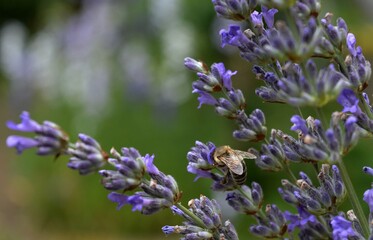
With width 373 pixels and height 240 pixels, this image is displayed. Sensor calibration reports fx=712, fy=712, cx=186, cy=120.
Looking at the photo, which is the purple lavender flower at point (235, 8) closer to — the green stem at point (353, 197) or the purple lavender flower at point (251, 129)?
the purple lavender flower at point (251, 129)

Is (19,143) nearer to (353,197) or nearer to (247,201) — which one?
(247,201)

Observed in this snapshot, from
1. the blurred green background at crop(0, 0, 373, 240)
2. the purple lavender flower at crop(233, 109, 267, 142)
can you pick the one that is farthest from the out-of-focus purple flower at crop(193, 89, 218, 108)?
the blurred green background at crop(0, 0, 373, 240)

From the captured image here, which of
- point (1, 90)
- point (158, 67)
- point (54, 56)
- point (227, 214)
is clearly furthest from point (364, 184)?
point (1, 90)

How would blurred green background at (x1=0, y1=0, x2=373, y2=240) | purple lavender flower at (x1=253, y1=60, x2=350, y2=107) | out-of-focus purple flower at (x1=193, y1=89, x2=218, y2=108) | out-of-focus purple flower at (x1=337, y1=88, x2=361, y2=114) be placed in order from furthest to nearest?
blurred green background at (x1=0, y1=0, x2=373, y2=240)
out-of-focus purple flower at (x1=193, y1=89, x2=218, y2=108)
out-of-focus purple flower at (x1=337, y1=88, x2=361, y2=114)
purple lavender flower at (x1=253, y1=60, x2=350, y2=107)

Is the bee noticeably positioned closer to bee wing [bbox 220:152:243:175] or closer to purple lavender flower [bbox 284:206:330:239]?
bee wing [bbox 220:152:243:175]

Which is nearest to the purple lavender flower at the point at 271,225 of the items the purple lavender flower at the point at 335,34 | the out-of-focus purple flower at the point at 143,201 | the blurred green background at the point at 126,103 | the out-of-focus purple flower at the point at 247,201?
the out-of-focus purple flower at the point at 247,201

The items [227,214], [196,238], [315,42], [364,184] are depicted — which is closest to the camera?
[315,42]

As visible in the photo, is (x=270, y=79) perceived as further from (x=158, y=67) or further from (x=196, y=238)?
(x=158, y=67)
